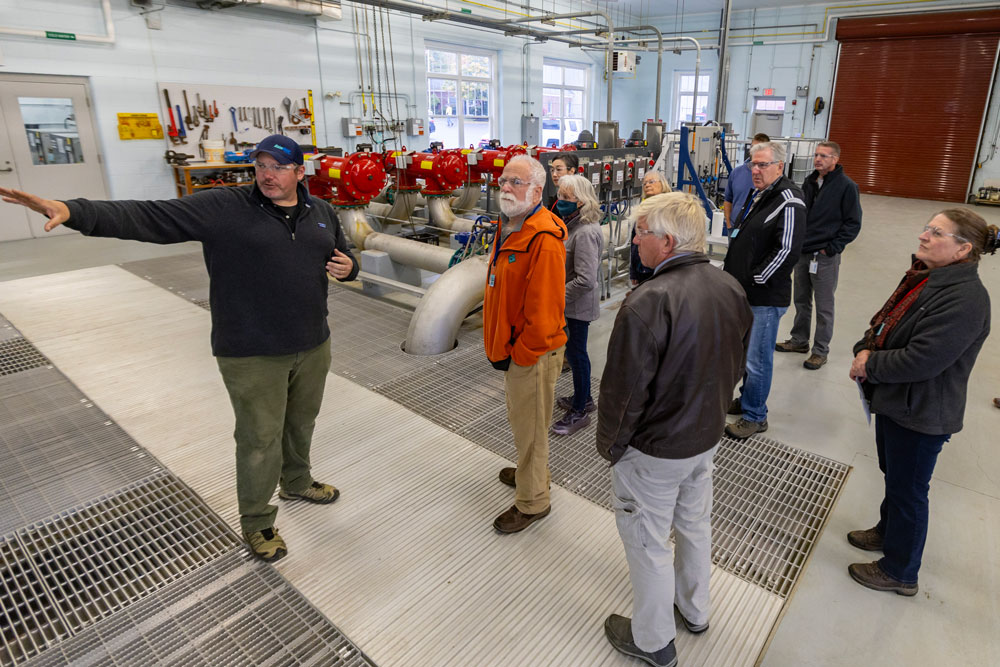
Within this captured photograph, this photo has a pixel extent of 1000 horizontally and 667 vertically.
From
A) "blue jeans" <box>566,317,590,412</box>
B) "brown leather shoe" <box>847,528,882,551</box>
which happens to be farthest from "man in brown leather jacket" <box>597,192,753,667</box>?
"blue jeans" <box>566,317,590,412</box>

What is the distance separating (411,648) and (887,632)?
5.12 feet

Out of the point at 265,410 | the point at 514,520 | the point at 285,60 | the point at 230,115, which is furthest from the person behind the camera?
the point at 285,60

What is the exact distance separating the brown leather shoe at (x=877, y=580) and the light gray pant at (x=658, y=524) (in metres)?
0.76

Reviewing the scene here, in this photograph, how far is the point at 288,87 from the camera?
9578 mm

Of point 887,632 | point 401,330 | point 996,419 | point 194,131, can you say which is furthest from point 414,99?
point 887,632

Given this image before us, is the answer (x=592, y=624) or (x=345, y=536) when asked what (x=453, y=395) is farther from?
(x=592, y=624)

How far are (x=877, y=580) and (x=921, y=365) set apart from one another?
0.84m

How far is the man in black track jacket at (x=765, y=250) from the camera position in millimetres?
2764

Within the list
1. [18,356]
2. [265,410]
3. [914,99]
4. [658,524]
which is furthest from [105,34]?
[914,99]

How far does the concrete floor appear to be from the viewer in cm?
188

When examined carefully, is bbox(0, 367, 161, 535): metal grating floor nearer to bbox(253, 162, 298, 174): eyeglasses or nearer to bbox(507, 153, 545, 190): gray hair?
bbox(253, 162, 298, 174): eyeglasses

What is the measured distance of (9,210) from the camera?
764cm

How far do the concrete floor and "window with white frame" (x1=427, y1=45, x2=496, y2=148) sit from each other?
9.36 metres

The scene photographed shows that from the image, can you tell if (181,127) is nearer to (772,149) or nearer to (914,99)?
(772,149)
